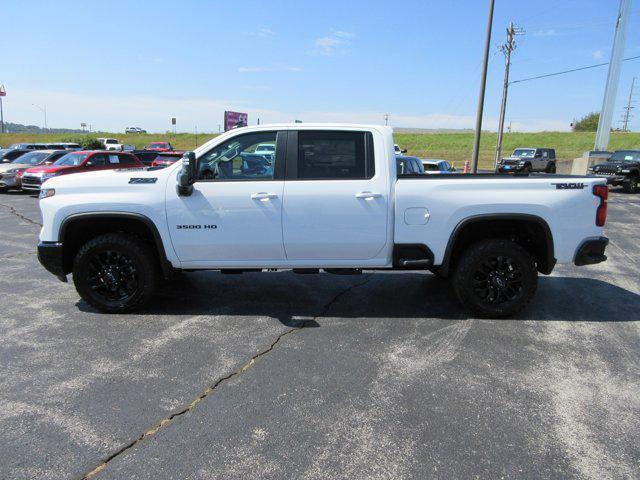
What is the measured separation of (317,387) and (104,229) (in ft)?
9.95

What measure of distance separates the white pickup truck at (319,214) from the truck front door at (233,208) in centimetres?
1

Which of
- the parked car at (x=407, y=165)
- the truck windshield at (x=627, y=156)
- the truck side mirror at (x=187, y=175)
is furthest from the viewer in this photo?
the truck windshield at (x=627, y=156)

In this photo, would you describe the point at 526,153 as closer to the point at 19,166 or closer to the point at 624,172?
the point at 624,172

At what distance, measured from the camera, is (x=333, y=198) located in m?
Result: 4.57

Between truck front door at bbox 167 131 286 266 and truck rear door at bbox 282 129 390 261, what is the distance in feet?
0.46

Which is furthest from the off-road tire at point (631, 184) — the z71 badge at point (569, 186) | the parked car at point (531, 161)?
the z71 badge at point (569, 186)

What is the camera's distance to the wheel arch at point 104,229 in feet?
15.3

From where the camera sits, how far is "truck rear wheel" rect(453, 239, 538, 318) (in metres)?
4.74

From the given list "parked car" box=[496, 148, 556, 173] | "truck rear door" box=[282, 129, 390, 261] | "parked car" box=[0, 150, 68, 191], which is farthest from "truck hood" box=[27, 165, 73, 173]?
"parked car" box=[496, 148, 556, 173]

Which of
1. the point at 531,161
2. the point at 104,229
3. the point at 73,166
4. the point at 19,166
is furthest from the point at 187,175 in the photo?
the point at 531,161

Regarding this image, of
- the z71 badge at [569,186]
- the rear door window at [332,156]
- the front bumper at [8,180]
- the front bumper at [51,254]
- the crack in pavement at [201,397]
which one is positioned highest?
the rear door window at [332,156]

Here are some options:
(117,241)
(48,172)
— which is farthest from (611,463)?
(48,172)

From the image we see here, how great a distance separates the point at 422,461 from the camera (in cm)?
266

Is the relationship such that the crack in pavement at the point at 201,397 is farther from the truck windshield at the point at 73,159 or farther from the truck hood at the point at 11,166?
the truck hood at the point at 11,166
